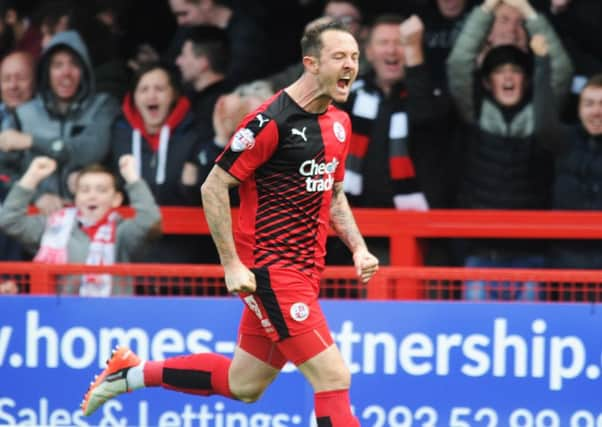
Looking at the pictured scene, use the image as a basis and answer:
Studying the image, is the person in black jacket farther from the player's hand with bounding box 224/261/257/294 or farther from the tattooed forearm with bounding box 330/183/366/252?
the player's hand with bounding box 224/261/257/294

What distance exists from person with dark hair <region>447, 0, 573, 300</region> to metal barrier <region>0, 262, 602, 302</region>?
57 cm

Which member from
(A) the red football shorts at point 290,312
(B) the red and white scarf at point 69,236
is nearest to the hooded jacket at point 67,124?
(B) the red and white scarf at point 69,236

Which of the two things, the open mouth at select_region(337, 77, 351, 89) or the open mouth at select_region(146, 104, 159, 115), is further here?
the open mouth at select_region(146, 104, 159, 115)

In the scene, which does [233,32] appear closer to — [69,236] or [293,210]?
[69,236]

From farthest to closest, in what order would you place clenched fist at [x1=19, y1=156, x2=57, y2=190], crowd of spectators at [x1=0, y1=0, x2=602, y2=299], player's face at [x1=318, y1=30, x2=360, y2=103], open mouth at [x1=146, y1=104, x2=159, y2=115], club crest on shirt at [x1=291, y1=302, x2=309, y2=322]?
open mouth at [x1=146, y1=104, x2=159, y2=115] → crowd of spectators at [x1=0, y1=0, x2=602, y2=299] → clenched fist at [x1=19, y1=156, x2=57, y2=190] → club crest on shirt at [x1=291, y1=302, x2=309, y2=322] → player's face at [x1=318, y1=30, x2=360, y2=103]

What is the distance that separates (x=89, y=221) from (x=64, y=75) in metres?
1.45

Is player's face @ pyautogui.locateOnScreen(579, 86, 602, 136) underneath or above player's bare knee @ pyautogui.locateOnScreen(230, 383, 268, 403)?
above

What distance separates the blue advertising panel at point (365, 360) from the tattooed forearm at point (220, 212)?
1.89m

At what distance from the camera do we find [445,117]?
8797mm

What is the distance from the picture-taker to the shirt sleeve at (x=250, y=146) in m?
5.92

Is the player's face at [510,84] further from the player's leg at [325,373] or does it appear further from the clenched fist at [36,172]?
the player's leg at [325,373]

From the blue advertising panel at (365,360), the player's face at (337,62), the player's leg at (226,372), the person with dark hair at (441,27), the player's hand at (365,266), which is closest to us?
the player's face at (337,62)

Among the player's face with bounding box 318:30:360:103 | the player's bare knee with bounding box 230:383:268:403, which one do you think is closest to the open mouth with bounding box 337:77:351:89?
the player's face with bounding box 318:30:360:103

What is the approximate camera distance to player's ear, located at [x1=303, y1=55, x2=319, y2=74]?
596 centimetres
